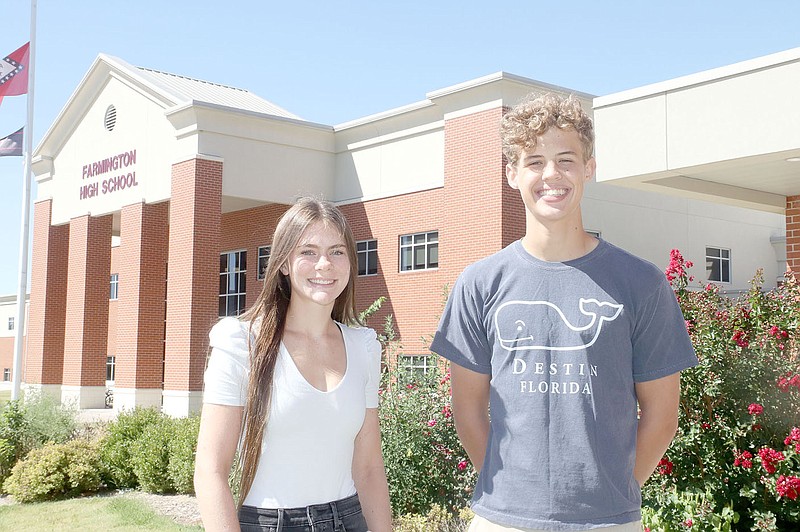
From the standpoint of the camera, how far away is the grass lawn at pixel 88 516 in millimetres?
10727

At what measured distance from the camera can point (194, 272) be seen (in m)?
23.8

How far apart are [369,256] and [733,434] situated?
63.5 feet

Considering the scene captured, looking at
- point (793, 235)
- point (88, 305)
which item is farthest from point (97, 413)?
point (793, 235)

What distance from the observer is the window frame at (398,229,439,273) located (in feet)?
77.3

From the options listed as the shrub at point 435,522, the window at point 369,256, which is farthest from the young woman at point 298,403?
Result: the window at point 369,256

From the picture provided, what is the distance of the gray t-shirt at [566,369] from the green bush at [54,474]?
11791 mm

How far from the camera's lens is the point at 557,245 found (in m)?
3.04

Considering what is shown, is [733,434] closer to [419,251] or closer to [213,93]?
[419,251]

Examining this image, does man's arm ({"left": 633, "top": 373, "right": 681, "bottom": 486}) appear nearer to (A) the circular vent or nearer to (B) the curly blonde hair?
(B) the curly blonde hair

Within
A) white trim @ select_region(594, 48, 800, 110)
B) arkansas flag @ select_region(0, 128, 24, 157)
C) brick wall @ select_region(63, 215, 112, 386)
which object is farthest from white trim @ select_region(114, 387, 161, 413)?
white trim @ select_region(594, 48, 800, 110)

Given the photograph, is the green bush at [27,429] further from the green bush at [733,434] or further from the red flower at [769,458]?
the red flower at [769,458]

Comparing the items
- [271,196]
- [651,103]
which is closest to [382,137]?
[271,196]

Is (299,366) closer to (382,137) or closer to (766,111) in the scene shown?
(766,111)

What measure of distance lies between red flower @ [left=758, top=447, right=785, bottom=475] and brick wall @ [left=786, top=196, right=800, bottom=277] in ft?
15.8
